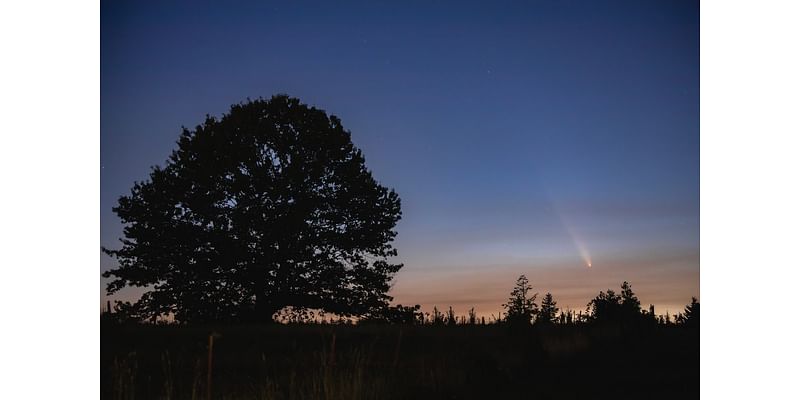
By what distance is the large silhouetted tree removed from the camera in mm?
15531

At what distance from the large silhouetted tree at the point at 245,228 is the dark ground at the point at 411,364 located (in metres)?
5.85

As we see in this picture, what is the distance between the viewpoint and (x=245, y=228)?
1543 centimetres

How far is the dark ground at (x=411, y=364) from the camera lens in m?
5.70

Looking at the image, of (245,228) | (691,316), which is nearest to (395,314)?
(245,228)

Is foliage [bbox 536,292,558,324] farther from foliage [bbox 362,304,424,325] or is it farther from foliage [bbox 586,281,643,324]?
foliage [bbox 362,304,424,325]

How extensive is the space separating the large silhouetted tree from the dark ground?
5853mm

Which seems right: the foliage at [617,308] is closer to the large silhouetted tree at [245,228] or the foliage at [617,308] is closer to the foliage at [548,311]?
the foliage at [548,311]

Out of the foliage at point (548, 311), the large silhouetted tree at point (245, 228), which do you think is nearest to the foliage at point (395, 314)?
the large silhouetted tree at point (245, 228)

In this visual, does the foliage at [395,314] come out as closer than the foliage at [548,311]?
No
